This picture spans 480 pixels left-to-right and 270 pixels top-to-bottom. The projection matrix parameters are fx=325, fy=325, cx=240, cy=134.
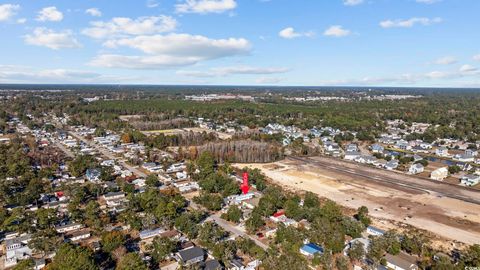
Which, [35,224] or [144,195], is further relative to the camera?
[144,195]

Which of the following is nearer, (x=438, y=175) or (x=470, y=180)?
(x=470, y=180)

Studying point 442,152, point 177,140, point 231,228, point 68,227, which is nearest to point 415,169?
point 442,152

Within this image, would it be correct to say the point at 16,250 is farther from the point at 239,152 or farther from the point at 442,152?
the point at 442,152

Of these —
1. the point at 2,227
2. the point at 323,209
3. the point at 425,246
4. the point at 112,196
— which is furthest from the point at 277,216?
the point at 2,227

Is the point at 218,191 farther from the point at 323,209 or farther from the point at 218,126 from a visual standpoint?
the point at 218,126

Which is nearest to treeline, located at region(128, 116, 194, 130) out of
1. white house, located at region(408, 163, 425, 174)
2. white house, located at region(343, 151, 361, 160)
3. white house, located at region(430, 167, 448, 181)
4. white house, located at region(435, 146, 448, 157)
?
white house, located at region(343, 151, 361, 160)

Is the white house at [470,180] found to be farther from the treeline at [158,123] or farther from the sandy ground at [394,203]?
the treeline at [158,123]

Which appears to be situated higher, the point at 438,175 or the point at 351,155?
the point at 351,155

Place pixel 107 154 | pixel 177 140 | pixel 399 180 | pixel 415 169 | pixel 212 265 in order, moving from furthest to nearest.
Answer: pixel 177 140, pixel 107 154, pixel 415 169, pixel 399 180, pixel 212 265
